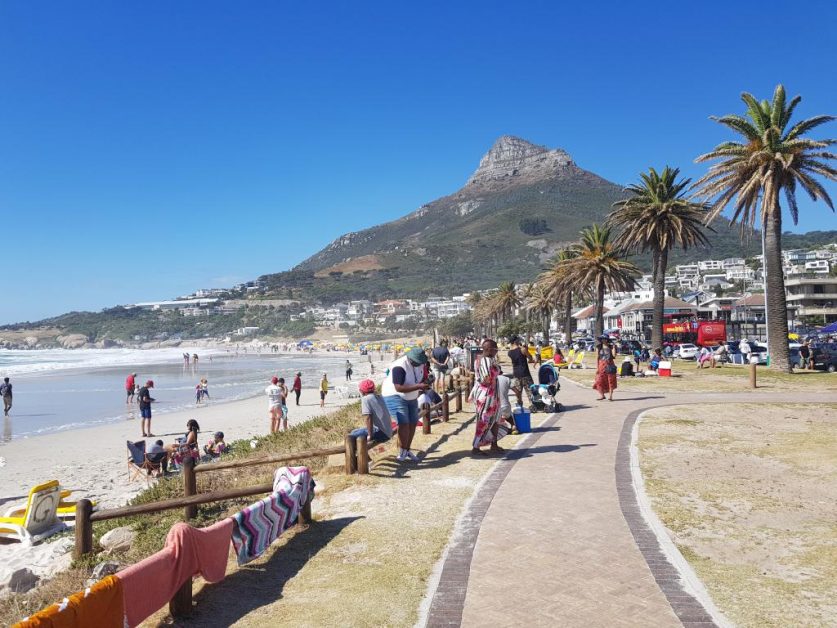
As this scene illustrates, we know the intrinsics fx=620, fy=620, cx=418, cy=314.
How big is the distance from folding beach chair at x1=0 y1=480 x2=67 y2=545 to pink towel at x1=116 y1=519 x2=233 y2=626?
556cm

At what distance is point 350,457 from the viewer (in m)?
8.34

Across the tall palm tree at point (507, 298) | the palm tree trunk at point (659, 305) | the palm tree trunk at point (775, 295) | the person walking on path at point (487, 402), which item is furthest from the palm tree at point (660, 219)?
the tall palm tree at point (507, 298)

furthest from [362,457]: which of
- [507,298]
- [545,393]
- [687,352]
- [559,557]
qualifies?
[507,298]

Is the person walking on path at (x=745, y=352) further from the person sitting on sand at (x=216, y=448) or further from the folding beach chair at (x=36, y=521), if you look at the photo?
the folding beach chair at (x=36, y=521)

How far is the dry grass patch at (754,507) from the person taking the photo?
4.54 meters

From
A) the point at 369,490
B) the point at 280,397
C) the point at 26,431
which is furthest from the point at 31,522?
the point at 26,431

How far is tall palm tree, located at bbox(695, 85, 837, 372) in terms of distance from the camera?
22.2 meters

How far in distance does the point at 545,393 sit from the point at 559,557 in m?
9.29

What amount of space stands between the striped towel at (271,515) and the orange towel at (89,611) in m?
1.59

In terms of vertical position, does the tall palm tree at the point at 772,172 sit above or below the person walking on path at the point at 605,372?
above

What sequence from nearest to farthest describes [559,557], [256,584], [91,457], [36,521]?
[256,584], [559,557], [36,521], [91,457]

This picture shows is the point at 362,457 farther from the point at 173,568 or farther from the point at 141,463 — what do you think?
→ the point at 141,463

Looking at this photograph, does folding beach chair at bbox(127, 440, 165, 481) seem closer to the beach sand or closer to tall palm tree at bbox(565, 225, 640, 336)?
the beach sand

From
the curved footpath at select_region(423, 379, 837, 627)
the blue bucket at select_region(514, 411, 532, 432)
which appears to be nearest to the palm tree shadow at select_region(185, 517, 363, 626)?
the curved footpath at select_region(423, 379, 837, 627)
